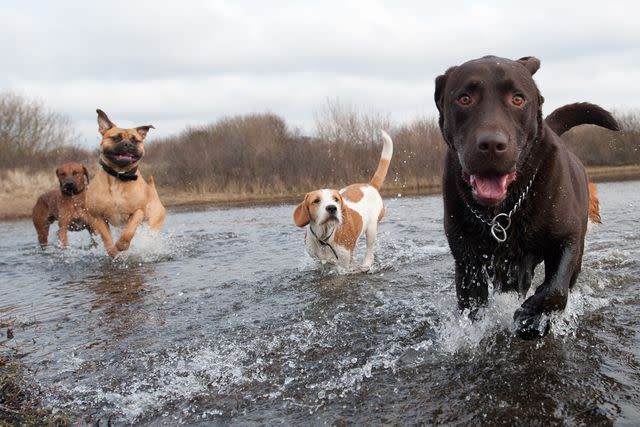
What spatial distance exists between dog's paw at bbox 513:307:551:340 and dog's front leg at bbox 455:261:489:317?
0.44 m

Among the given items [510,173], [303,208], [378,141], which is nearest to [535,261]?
[510,173]

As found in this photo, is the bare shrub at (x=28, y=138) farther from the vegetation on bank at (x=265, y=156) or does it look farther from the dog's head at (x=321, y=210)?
the dog's head at (x=321, y=210)

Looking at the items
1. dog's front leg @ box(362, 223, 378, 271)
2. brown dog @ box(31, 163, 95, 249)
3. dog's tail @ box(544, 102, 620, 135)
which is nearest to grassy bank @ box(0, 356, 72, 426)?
dog's tail @ box(544, 102, 620, 135)

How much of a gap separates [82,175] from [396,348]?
788 centimetres

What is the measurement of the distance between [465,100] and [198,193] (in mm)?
24584

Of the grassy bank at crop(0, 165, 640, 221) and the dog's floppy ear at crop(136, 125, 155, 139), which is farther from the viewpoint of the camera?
the grassy bank at crop(0, 165, 640, 221)

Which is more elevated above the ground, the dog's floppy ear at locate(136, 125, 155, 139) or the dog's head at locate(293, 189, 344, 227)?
the dog's floppy ear at locate(136, 125, 155, 139)

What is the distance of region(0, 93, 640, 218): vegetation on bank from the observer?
23.2m

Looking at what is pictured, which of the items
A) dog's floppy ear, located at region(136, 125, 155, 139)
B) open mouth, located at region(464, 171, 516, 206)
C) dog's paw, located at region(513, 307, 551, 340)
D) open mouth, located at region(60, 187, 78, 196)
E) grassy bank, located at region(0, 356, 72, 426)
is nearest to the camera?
grassy bank, located at region(0, 356, 72, 426)

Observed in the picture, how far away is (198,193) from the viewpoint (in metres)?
26.7

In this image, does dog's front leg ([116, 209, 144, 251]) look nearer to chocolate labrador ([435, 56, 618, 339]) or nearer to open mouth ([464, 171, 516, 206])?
chocolate labrador ([435, 56, 618, 339])

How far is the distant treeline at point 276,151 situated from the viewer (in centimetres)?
2319

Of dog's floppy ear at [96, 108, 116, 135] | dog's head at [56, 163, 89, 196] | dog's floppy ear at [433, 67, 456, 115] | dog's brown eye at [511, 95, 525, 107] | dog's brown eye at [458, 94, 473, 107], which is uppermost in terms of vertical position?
dog's floppy ear at [96, 108, 116, 135]

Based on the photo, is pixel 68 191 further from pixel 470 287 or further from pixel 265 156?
pixel 265 156
